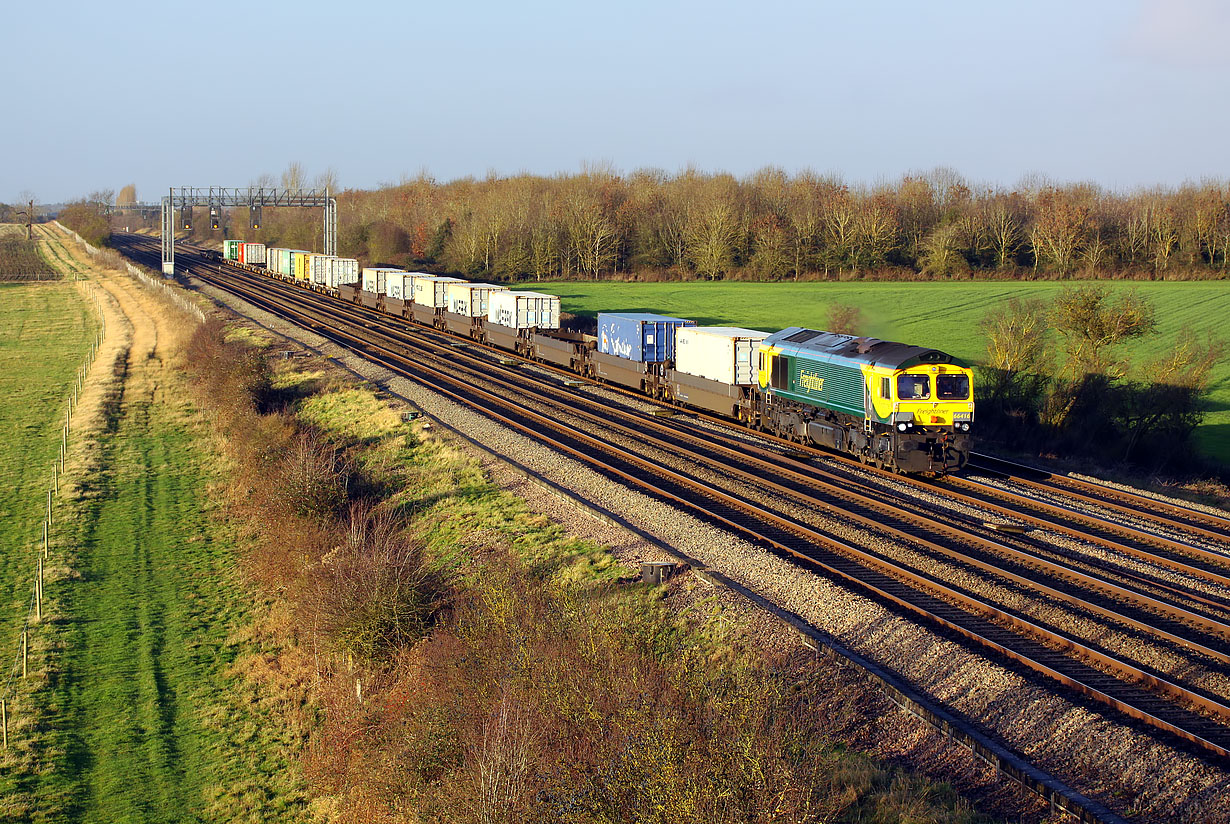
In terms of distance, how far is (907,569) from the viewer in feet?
→ 57.4

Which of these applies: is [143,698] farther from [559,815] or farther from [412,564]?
[559,815]

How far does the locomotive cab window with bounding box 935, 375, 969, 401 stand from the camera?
80.8 ft

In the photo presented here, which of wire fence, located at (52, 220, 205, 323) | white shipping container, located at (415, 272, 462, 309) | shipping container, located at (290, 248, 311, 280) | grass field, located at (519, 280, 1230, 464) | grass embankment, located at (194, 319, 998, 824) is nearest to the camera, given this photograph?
grass embankment, located at (194, 319, 998, 824)

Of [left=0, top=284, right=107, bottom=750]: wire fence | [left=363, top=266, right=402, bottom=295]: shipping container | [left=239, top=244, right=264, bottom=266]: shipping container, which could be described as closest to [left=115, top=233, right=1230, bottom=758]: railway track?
[left=0, top=284, right=107, bottom=750]: wire fence

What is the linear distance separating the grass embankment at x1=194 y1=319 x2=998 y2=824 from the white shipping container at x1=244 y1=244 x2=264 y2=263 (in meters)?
82.1

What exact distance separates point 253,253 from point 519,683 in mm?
99524

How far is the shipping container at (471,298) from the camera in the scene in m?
51.6

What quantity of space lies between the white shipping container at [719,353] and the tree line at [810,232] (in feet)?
179

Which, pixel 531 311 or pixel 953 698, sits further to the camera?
pixel 531 311

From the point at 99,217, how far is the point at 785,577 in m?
135

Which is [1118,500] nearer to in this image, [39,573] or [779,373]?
[779,373]

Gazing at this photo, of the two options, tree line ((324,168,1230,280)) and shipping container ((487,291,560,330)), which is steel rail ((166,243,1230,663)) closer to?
shipping container ((487,291,560,330))

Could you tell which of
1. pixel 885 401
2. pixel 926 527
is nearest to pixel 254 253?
pixel 885 401

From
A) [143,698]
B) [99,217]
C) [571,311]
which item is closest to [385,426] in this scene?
[143,698]
